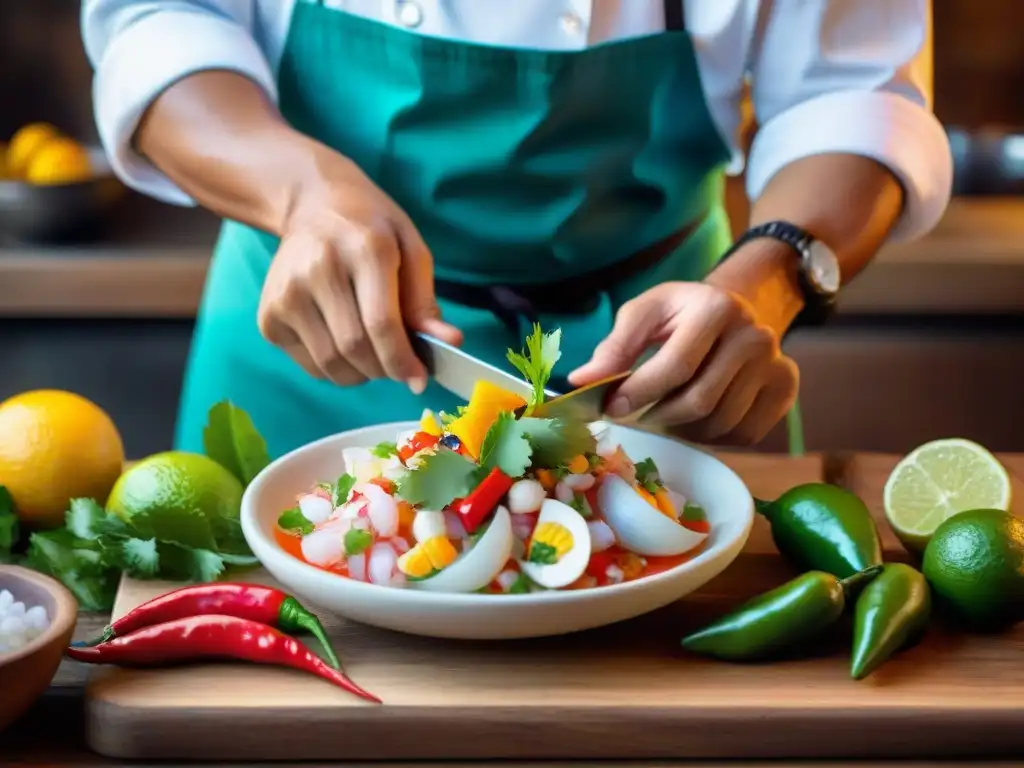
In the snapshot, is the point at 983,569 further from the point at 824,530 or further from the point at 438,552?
the point at 438,552

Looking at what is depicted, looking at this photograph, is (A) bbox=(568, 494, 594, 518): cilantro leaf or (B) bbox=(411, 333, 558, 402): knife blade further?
(B) bbox=(411, 333, 558, 402): knife blade

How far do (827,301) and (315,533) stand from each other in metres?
0.63

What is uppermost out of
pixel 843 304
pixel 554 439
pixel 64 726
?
pixel 554 439

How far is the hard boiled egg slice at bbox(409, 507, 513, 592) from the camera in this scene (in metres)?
0.86

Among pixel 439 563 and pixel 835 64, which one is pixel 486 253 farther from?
pixel 439 563

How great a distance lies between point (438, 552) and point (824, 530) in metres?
0.34

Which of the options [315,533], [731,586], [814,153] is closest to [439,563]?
[315,533]

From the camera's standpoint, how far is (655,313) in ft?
3.60

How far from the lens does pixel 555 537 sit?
2.92 feet

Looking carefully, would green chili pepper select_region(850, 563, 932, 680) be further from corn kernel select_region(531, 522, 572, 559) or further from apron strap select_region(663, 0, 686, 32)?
apron strap select_region(663, 0, 686, 32)

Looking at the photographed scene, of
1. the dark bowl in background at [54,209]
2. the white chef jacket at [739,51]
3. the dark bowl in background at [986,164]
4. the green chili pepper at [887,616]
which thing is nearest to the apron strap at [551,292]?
the white chef jacket at [739,51]

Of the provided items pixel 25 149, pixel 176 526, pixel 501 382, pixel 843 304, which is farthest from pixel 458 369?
pixel 25 149

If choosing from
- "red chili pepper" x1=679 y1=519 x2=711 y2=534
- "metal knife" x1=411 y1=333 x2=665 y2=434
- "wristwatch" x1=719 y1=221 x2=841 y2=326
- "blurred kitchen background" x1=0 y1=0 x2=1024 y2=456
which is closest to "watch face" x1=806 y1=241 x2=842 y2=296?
"wristwatch" x1=719 y1=221 x2=841 y2=326

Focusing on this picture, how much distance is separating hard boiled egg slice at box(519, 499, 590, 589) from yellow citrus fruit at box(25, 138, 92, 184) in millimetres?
1705
